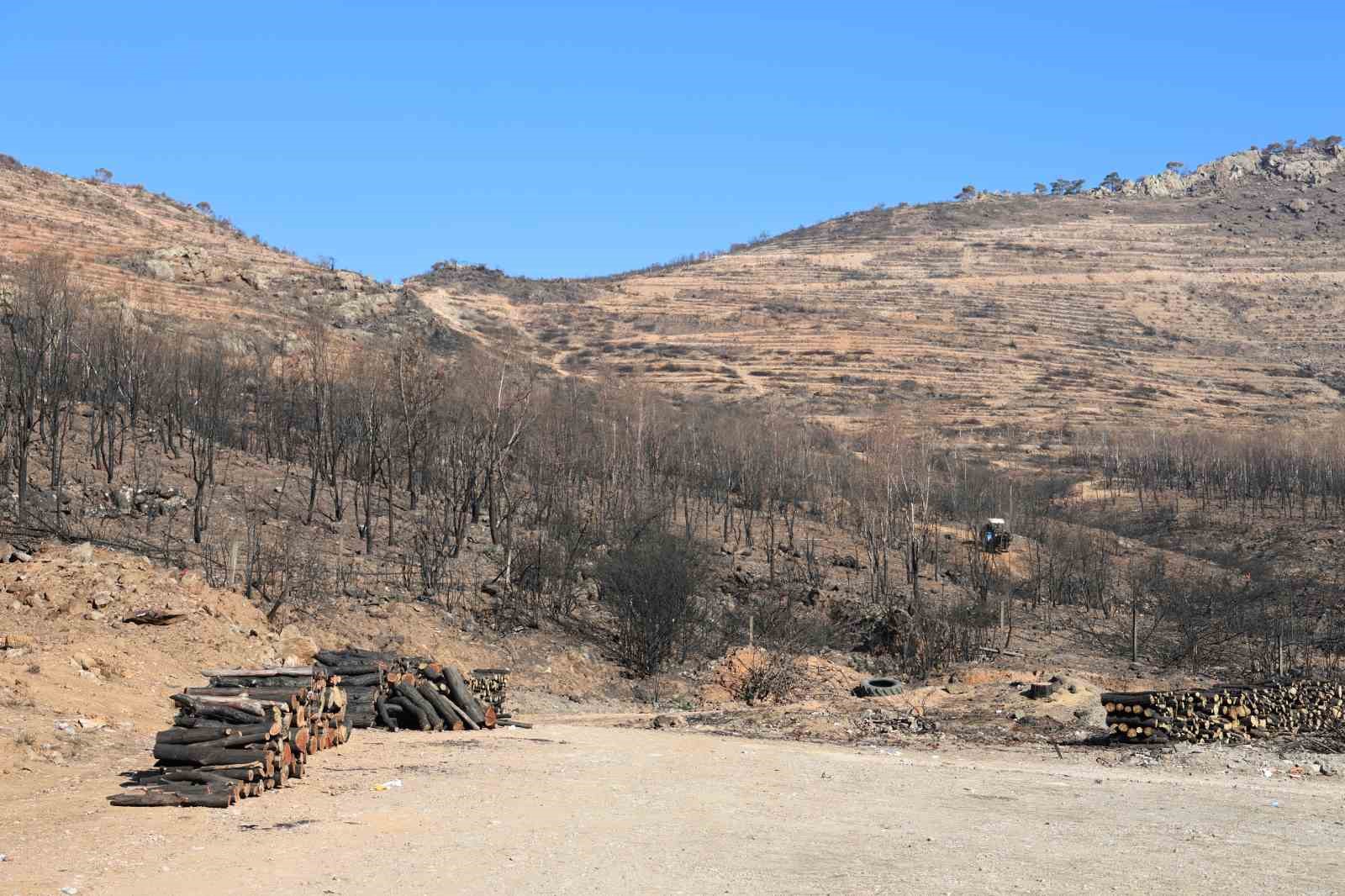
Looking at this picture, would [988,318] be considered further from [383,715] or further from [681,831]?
[681,831]

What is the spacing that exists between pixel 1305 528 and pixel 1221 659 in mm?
31185

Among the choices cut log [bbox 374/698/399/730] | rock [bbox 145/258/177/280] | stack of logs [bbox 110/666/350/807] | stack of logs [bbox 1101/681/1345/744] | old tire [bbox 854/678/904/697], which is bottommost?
old tire [bbox 854/678/904/697]

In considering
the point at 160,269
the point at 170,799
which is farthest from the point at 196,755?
the point at 160,269

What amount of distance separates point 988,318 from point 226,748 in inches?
4806

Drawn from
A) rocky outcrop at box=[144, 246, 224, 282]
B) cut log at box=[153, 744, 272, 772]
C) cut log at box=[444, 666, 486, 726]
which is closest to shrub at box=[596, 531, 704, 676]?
cut log at box=[444, 666, 486, 726]

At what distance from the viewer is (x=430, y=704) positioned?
785 inches

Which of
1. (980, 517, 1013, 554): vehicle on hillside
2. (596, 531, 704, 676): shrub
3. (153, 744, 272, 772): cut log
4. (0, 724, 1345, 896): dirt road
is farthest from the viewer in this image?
(980, 517, 1013, 554): vehicle on hillside

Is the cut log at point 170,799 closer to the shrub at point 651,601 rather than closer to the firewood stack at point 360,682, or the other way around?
the firewood stack at point 360,682

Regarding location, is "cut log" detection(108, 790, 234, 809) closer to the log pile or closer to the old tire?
the log pile

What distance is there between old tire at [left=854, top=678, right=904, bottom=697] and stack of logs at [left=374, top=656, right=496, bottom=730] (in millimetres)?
8106

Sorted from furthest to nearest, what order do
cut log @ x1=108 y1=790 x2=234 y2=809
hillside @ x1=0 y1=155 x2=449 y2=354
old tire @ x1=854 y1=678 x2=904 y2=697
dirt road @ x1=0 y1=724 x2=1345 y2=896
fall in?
1. hillside @ x1=0 y1=155 x2=449 y2=354
2. old tire @ x1=854 y1=678 x2=904 y2=697
3. cut log @ x1=108 y1=790 x2=234 y2=809
4. dirt road @ x1=0 y1=724 x2=1345 y2=896

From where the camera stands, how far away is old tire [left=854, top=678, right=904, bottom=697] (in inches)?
971

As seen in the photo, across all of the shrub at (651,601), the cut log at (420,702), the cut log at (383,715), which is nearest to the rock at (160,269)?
the shrub at (651,601)

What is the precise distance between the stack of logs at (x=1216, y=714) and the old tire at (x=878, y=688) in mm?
5121
